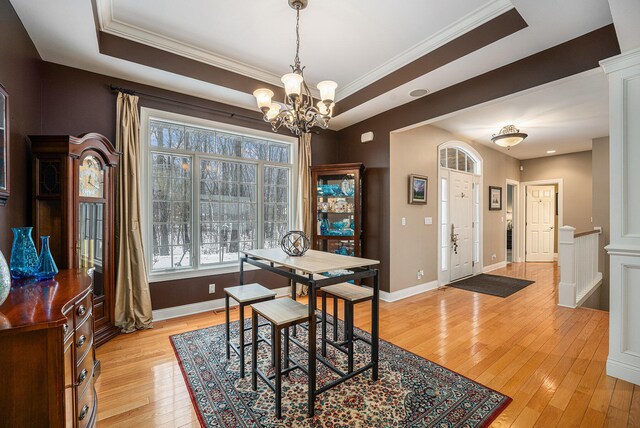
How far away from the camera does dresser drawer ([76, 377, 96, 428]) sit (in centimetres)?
138

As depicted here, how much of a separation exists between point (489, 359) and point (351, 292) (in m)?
1.39

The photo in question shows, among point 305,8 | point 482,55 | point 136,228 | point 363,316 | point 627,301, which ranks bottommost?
point 363,316

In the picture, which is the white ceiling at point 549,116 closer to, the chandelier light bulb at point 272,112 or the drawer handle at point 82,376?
the chandelier light bulb at point 272,112

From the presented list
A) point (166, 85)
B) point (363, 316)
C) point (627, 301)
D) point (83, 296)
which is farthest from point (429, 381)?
point (166, 85)

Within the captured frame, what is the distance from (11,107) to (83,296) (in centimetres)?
165

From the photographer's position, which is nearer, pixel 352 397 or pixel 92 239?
pixel 352 397

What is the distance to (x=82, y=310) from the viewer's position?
1.52 metres

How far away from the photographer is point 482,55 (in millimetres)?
2627

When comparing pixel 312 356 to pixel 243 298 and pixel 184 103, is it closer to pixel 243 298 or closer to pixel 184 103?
pixel 243 298

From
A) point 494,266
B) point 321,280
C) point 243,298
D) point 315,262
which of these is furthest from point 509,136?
point 243,298

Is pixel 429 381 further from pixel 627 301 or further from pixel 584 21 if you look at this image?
pixel 584 21

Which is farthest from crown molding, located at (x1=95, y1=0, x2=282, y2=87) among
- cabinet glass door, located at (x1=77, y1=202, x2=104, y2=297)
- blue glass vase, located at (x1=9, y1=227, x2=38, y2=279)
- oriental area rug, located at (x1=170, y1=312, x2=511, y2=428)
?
oriental area rug, located at (x1=170, y1=312, x2=511, y2=428)

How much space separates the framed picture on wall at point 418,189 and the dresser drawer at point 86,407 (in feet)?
13.3

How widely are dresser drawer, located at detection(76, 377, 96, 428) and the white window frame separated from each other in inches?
71.6
